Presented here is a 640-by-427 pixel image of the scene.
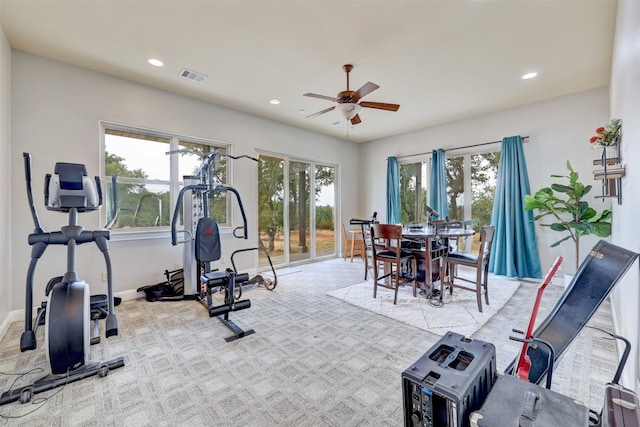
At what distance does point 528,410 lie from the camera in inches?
36.9

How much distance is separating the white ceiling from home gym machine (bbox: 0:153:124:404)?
4.85 feet

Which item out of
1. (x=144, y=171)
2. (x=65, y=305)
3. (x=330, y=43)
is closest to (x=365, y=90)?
(x=330, y=43)

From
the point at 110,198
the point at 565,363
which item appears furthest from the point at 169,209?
the point at 565,363

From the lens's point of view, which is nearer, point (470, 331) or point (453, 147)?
point (470, 331)

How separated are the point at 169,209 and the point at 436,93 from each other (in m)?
4.13

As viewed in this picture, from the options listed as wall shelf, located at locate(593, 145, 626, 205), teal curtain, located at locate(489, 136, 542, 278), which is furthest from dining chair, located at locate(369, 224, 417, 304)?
teal curtain, located at locate(489, 136, 542, 278)

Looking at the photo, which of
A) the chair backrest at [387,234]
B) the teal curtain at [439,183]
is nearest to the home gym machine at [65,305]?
the chair backrest at [387,234]

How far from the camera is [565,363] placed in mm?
2059

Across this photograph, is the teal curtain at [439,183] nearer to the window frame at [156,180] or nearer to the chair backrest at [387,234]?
the chair backrest at [387,234]

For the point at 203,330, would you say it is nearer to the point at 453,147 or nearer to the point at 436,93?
the point at 436,93

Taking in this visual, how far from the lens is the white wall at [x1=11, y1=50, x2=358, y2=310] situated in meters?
2.88

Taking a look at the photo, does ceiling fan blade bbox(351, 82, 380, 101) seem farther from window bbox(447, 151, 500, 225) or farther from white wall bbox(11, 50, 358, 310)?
window bbox(447, 151, 500, 225)

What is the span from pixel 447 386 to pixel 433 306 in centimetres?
231

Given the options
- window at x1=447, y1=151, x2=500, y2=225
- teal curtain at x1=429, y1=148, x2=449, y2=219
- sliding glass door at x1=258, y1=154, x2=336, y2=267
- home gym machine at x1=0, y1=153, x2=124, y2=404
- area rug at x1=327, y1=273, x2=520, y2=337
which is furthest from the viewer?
teal curtain at x1=429, y1=148, x2=449, y2=219
